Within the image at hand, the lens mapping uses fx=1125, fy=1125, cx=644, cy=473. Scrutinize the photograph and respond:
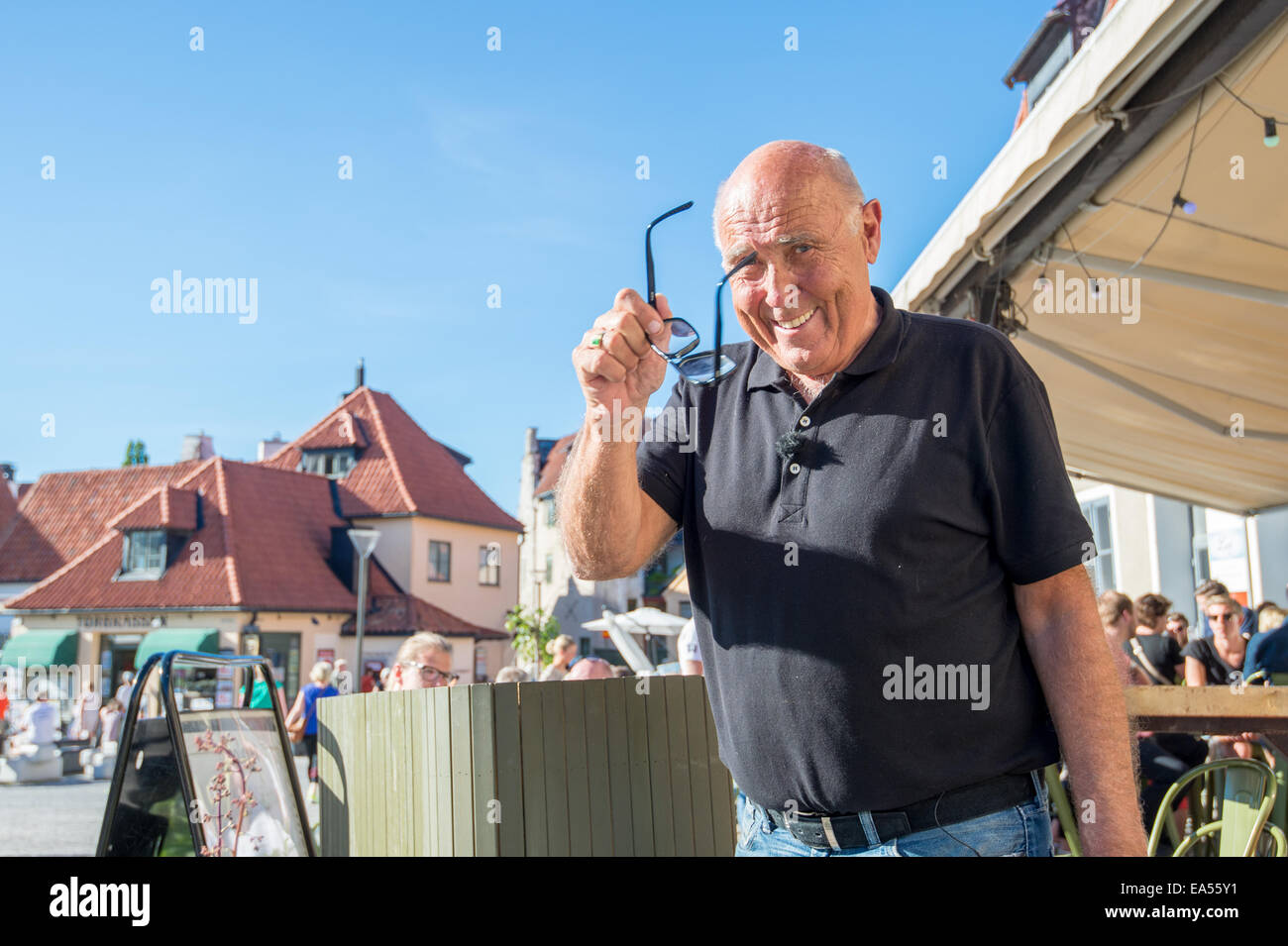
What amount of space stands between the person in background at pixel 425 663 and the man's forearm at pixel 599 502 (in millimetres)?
4518

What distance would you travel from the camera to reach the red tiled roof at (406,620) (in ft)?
120

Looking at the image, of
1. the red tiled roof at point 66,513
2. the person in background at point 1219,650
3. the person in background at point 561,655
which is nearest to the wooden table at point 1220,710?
the person in background at point 1219,650

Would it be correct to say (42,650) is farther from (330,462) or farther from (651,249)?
(651,249)

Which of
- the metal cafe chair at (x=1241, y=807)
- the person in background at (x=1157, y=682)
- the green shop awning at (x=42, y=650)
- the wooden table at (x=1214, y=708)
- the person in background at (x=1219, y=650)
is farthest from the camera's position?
the green shop awning at (x=42, y=650)

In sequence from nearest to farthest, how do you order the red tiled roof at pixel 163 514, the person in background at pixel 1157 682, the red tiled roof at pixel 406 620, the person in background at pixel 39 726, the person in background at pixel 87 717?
the person in background at pixel 1157 682 → the person in background at pixel 39 726 → the person in background at pixel 87 717 → the red tiled roof at pixel 163 514 → the red tiled roof at pixel 406 620

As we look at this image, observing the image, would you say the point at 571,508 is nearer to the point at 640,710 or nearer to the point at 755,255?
the point at 755,255

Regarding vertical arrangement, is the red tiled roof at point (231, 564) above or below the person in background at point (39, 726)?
above

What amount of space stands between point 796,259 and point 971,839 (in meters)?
0.89

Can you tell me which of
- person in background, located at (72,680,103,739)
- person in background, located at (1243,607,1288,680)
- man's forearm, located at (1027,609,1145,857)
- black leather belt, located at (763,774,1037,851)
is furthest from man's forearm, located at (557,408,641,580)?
person in background, located at (72,680,103,739)

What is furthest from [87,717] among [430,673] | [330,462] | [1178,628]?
[1178,628]

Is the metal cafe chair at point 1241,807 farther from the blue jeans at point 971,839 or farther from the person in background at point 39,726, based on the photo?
the person in background at point 39,726

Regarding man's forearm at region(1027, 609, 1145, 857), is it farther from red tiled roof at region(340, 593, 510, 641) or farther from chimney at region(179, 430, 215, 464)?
chimney at region(179, 430, 215, 464)

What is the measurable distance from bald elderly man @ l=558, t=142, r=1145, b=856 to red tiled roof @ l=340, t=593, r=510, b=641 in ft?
115

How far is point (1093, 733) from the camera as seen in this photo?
163 centimetres
